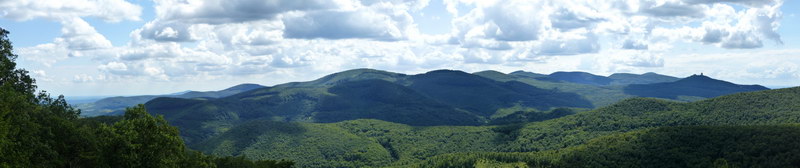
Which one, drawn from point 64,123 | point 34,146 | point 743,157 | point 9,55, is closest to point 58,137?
point 64,123

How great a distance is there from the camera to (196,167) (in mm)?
62281

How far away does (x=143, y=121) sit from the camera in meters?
51.8

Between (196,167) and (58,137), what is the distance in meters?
18.2

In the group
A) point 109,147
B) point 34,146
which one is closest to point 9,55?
point 34,146

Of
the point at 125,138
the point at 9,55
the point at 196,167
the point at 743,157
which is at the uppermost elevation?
the point at 9,55

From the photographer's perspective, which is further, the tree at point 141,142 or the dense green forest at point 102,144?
the tree at point 141,142

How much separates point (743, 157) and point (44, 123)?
228 m

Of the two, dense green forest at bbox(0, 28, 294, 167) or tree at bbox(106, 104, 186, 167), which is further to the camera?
tree at bbox(106, 104, 186, 167)

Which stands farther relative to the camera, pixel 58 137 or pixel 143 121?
pixel 58 137

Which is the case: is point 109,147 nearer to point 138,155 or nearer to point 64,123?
point 138,155

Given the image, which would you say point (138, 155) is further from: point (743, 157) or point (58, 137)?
point (743, 157)

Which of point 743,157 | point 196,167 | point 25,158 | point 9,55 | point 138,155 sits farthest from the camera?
point 743,157

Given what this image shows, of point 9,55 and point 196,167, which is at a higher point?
point 9,55

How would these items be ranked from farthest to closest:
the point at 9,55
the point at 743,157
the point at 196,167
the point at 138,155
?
the point at 743,157 < the point at 9,55 < the point at 196,167 < the point at 138,155
